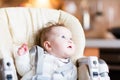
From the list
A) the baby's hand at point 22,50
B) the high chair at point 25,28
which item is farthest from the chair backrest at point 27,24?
the baby's hand at point 22,50

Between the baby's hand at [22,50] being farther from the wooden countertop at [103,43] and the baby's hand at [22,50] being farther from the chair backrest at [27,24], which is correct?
the wooden countertop at [103,43]

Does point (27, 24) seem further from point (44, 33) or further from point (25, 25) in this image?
point (44, 33)

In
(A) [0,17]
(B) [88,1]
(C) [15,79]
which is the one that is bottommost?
(C) [15,79]

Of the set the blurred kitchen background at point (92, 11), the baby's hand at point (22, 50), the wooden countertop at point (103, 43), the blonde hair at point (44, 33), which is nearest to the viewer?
the baby's hand at point (22, 50)

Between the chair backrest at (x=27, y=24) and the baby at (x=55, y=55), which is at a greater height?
the chair backrest at (x=27, y=24)

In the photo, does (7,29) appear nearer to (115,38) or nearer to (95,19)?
(115,38)

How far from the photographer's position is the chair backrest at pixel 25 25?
5.40ft

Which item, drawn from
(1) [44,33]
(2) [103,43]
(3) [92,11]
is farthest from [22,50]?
(3) [92,11]

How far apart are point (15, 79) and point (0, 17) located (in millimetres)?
331

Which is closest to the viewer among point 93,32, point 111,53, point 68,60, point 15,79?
point 15,79

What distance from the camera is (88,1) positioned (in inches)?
137

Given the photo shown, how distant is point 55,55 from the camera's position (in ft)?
5.31

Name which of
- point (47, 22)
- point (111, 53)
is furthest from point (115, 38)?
point (47, 22)

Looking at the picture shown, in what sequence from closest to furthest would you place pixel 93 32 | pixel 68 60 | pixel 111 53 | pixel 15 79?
pixel 15 79 → pixel 68 60 → pixel 111 53 → pixel 93 32
